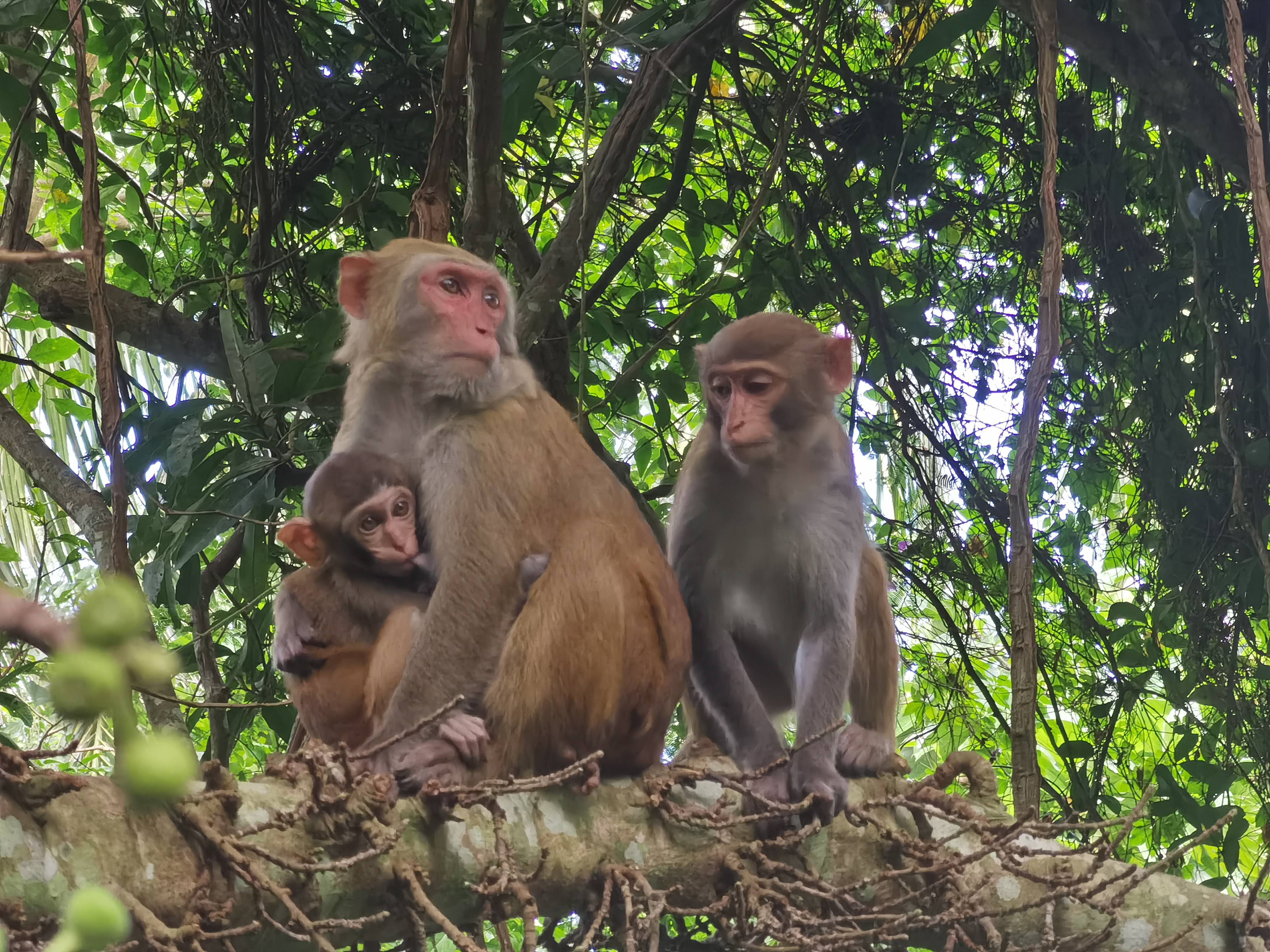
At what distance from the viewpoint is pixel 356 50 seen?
18.5ft

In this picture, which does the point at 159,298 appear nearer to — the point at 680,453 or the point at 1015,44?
the point at 680,453

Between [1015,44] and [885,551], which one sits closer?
[1015,44]

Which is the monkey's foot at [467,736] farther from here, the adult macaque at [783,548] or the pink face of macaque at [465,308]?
the pink face of macaque at [465,308]

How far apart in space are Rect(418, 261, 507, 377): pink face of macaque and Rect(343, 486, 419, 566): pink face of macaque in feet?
1.53

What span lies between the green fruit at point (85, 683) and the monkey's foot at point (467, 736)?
249cm

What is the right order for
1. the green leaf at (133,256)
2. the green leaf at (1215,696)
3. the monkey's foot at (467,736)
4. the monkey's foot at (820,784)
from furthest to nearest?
the green leaf at (1215,696) < the green leaf at (133,256) < the monkey's foot at (820,784) < the monkey's foot at (467,736)

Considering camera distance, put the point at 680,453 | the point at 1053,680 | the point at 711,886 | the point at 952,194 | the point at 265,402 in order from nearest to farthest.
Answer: the point at 711,886
the point at 265,402
the point at 952,194
the point at 1053,680
the point at 680,453

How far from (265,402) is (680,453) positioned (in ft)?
9.12

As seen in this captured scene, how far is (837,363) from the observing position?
4.22 metres

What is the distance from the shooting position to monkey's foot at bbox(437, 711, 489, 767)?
3014mm

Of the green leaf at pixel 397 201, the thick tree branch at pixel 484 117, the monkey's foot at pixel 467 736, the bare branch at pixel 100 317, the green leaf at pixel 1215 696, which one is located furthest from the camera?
the green leaf at pixel 397 201

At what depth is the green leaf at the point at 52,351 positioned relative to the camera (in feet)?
16.1

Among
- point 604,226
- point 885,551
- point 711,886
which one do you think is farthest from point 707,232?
point 711,886

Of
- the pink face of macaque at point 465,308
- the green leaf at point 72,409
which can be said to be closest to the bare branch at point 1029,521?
the pink face of macaque at point 465,308
